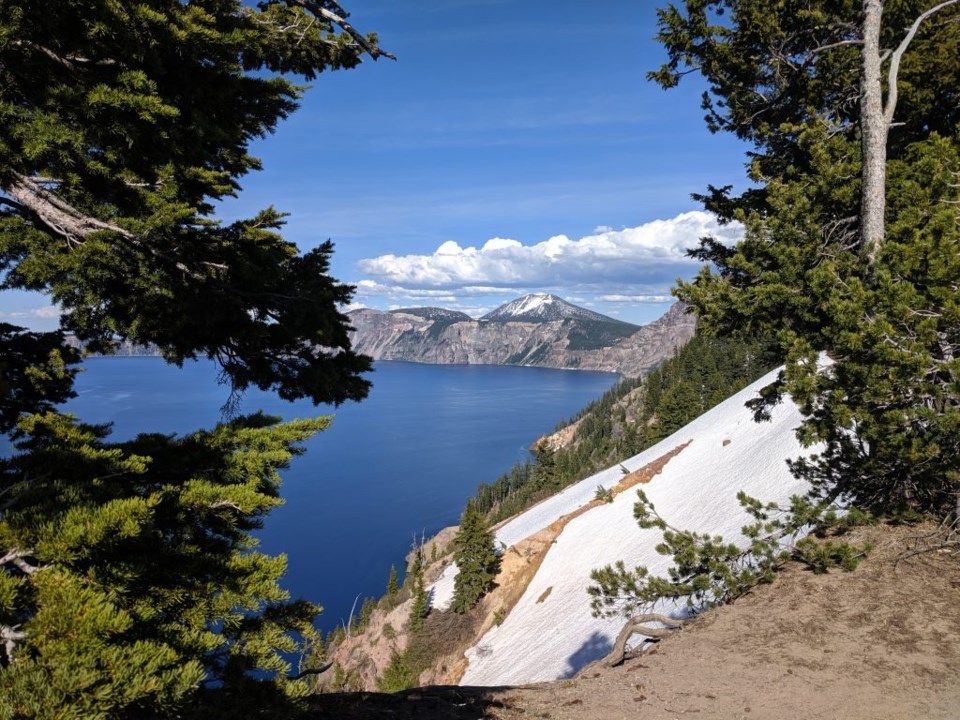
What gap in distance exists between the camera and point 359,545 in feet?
265

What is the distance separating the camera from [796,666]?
250 inches

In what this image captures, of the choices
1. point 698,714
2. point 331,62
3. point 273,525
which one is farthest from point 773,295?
point 273,525

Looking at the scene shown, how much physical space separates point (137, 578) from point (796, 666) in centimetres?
734

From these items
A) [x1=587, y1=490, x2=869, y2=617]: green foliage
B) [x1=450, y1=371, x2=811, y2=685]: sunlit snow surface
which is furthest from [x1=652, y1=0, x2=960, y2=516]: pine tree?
[x1=450, y1=371, x2=811, y2=685]: sunlit snow surface

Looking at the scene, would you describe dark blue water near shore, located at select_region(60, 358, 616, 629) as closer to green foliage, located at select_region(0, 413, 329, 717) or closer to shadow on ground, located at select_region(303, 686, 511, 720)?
shadow on ground, located at select_region(303, 686, 511, 720)

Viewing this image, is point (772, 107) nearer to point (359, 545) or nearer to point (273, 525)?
point (359, 545)

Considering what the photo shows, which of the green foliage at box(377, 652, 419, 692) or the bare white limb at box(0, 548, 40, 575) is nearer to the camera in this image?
the bare white limb at box(0, 548, 40, 575)

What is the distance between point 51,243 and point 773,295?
33.0 ft

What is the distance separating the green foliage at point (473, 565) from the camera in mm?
31797

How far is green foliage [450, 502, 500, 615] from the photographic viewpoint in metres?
31.8

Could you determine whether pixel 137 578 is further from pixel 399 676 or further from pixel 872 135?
pixel 399 676

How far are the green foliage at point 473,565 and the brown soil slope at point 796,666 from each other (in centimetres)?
2487

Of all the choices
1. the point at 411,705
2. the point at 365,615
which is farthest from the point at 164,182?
the point at 365,615

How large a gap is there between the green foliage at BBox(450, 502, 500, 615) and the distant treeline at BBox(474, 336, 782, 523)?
28.9 m
